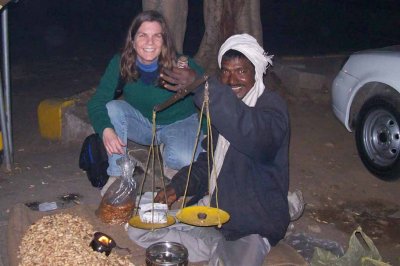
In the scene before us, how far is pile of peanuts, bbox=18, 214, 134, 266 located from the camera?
3357 millimetres

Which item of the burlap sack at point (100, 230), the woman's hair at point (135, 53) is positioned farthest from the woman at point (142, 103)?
the burlap sack at point (100, 230)

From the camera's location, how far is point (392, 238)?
15.5ft

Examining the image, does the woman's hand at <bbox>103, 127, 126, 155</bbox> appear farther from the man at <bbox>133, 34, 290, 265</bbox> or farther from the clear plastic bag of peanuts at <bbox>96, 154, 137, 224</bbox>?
the man at <bbox>133, 34, 290, 265</bbox>

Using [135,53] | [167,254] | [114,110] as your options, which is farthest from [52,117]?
[167,254]

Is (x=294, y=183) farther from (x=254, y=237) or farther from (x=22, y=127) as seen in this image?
(x=22, y=127)

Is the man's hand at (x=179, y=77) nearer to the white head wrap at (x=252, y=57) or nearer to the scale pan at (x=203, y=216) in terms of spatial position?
the white head wrap at (x=252, y=57)

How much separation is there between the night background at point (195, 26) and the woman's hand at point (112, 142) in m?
8.46

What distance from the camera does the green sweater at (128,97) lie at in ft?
14.9

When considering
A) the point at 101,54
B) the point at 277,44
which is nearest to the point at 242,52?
the point at 101,54

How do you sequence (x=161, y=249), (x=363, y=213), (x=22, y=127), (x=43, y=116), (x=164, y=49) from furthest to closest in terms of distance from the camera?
1. (x=22, y=127)
2. (x=43, y=116)
3. (x=363, y=213)
4. (x=164, y=49)
5. (x=161, y=249)

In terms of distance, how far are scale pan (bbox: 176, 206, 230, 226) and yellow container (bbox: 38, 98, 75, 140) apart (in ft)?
13.1

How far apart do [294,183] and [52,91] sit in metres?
5.28

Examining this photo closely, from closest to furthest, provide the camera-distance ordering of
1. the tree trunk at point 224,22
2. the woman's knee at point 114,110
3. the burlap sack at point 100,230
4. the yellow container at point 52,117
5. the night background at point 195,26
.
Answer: the burlap sack at point 100,230
the woman's knee at point 114,110
the yellow container at point 52,117
the tree trunk at point 224,22
the night background at point 195,26

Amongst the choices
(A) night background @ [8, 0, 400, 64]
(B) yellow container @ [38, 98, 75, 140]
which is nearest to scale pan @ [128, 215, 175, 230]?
(B) yellow container @ [38, 98, 75, 140]
